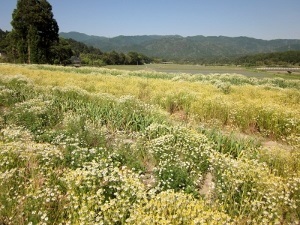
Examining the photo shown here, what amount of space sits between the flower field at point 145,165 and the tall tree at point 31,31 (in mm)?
42087

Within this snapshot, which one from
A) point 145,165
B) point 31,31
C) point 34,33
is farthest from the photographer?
point 34,33

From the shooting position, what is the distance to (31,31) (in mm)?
49344

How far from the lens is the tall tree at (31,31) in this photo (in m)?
49.7

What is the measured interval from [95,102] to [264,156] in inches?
328

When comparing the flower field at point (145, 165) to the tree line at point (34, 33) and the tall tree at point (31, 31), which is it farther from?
the tree line at point (34, 33)

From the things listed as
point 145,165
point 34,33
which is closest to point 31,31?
point 34,33

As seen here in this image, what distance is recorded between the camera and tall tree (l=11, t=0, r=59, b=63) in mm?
49688

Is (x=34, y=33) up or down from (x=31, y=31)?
down

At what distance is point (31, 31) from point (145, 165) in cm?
5353

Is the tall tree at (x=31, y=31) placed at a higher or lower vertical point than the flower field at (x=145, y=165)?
higher

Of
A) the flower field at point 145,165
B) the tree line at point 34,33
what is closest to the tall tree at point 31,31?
the tree line at point 34,33

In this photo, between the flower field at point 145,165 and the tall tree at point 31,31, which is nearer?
the flower field at point 145,165

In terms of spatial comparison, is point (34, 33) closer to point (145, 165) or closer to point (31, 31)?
point (31, 31)

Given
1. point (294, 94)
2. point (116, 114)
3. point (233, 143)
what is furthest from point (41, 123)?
point (294, 94)
